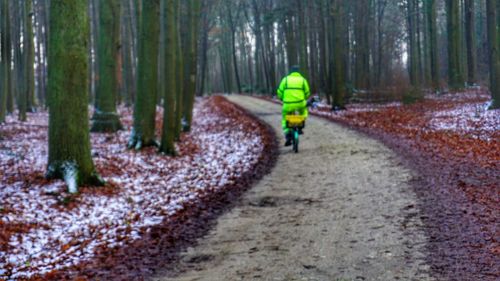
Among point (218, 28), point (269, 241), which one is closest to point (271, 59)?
point (218, 28)

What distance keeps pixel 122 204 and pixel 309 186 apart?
3415mm

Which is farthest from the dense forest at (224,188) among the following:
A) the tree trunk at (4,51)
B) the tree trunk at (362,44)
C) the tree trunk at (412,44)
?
the tree trunk at (412,44)

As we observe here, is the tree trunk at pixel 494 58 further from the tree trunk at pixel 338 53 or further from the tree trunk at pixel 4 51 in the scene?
the tree trunk at pixel 4 51

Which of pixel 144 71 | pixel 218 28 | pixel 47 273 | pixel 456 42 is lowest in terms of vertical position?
pixel 47 273

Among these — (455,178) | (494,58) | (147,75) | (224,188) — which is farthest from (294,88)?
A: (494,58)

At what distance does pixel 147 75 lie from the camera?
14.9 meters

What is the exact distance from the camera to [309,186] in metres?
9.86

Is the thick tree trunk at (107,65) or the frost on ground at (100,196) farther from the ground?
the thick tree trunk at (107,65)

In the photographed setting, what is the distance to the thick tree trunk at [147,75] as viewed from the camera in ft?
47.4

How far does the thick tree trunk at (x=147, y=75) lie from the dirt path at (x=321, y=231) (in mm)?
5227

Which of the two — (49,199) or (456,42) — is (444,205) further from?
(456,42)

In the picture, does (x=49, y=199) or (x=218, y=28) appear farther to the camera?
(x=218, y=28)

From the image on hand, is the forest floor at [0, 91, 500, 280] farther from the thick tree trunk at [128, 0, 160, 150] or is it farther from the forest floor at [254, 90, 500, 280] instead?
the thick tree trunk at [128, 0, 160, 150]

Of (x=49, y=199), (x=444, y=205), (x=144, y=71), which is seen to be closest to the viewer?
(x=444, y=205)
